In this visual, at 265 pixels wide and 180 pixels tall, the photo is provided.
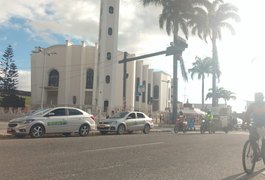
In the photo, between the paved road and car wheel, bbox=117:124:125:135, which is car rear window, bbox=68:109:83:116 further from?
the paved road

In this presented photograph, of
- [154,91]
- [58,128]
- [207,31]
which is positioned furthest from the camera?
[154,91]

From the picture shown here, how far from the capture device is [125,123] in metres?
26.6

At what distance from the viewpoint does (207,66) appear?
90500 millimetres

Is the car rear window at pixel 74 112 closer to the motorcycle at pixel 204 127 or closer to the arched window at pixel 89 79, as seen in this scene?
the motorcycle at pixel 204 127

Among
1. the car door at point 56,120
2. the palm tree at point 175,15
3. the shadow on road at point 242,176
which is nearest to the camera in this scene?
the shadow on road at point 242,176

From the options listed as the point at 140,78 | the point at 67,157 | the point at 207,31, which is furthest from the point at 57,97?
the point at 67,157

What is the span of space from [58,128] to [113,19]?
153 feet

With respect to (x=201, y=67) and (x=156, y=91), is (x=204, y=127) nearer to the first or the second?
(x=201, y=67)

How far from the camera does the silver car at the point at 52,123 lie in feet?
65.6

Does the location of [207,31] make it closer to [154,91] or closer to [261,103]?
[261,103]

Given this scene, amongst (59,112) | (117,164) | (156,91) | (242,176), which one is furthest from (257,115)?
(156,91)

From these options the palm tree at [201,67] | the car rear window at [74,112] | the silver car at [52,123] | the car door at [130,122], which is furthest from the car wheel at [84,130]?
the palm tree at [201,67]

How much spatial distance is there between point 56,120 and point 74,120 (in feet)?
4.01

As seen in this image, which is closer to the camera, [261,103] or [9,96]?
[261,103]
